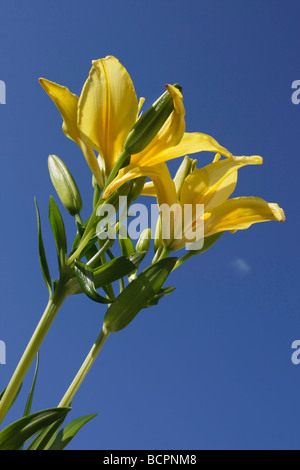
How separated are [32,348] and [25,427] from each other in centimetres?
9

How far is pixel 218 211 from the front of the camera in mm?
649

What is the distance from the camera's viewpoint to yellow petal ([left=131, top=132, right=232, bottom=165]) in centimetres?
63

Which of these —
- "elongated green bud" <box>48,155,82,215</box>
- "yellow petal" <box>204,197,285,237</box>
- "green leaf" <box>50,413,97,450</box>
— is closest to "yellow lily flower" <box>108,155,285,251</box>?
"yellow petal" <box>204,197,285,237</box>

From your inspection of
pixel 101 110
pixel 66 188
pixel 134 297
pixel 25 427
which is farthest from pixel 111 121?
pixel 25 427

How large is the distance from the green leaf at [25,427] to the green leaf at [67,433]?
0.07 meters

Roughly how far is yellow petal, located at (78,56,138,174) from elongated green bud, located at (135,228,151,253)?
0.15m

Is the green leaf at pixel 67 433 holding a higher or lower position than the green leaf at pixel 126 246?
lower

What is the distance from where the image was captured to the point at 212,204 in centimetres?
65

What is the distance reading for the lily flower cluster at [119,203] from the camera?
57 centimetres

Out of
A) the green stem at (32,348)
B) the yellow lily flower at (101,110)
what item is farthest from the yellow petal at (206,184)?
the green stem at (32,348)

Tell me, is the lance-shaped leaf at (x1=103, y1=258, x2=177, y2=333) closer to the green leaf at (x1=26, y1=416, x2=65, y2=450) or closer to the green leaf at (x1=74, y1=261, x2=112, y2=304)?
the green leaf at (x1=74, y1=261, x2=112, y2=304)

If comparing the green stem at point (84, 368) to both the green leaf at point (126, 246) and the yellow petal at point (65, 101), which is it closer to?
the green leaf at point (126, 246)
